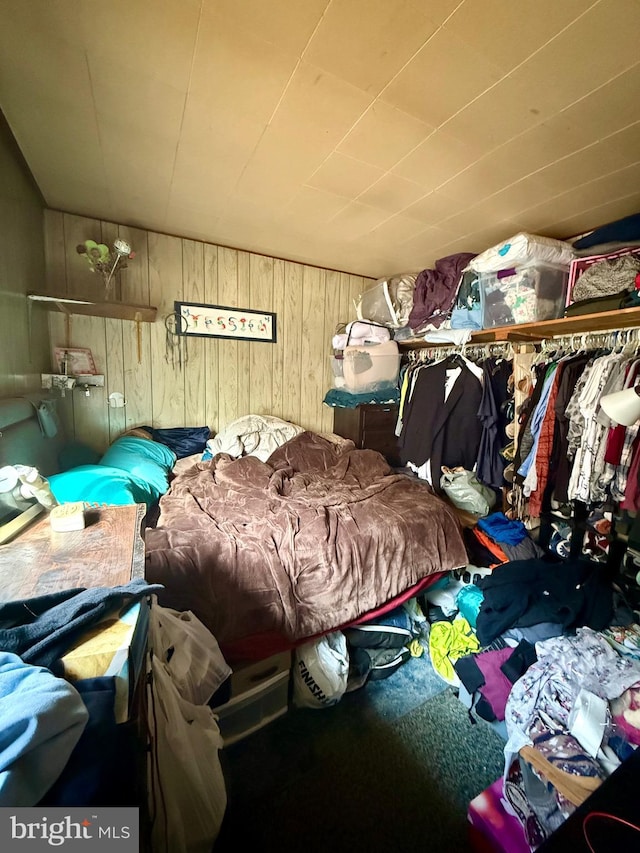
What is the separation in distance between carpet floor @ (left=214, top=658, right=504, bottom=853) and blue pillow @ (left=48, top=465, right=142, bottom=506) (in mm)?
1085

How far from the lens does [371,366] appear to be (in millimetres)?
2850

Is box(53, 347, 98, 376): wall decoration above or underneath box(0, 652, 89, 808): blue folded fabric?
Result: above

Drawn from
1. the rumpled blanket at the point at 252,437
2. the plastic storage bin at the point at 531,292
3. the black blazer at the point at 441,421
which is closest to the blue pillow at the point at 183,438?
the rumpled blanket at the point at 252,437

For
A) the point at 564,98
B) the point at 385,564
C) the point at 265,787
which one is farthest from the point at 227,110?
the point at 265,787

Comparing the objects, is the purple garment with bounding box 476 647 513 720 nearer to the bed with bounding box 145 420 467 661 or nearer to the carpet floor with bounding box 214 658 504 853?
the carpet floor with bounding box 214 658 504 853

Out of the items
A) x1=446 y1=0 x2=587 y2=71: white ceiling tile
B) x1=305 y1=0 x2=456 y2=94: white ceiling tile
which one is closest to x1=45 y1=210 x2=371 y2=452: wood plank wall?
x1=305 y1=0 x2=456 y2=94: white ceiling tile

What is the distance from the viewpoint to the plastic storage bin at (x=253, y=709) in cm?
129

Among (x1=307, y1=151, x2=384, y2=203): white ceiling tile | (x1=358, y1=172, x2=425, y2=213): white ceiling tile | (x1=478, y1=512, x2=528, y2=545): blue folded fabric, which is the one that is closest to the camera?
(x1=307, y1=151, x2=384, y2=203): white ceiling tile

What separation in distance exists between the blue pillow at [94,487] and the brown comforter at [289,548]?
20 cm

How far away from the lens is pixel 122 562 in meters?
0.82

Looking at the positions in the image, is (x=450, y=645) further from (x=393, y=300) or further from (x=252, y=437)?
(x=393, y=300)

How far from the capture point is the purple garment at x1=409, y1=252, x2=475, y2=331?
2395 mm

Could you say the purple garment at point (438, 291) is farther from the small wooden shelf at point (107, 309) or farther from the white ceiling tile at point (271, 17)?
the small wooden shelf at point (107, 309)

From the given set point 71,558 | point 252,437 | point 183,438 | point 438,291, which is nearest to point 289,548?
point 71,558
